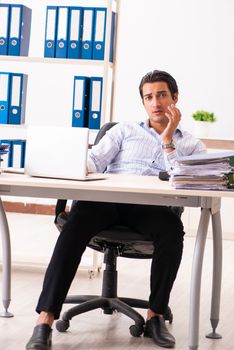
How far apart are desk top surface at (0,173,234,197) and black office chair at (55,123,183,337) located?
9.2 inches

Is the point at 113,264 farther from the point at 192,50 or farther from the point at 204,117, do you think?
the point at 192,50

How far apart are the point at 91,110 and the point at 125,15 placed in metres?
2.64

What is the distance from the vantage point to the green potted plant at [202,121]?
6289mm


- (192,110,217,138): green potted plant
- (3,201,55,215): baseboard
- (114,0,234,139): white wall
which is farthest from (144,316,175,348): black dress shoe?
(3,201,55,215): baseboard

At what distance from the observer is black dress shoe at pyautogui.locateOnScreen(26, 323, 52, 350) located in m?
2.96

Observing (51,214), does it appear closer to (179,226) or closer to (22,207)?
(22,207)

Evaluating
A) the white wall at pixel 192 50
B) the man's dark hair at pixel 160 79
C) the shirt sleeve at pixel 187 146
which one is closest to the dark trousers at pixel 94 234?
the shirt sleeve at pixel 187 146

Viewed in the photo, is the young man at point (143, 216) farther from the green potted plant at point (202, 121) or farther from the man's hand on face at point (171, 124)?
the green potted plant at point (202, 121)

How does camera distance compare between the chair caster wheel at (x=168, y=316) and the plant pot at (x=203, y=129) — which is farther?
the plant pot at (x=203, y=129)

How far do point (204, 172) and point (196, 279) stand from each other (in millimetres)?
395

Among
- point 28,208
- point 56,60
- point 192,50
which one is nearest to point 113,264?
point 56,60

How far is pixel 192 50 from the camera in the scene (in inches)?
262

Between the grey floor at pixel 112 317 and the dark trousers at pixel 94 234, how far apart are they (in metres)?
0.21

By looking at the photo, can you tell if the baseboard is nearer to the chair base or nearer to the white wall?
the white wall
